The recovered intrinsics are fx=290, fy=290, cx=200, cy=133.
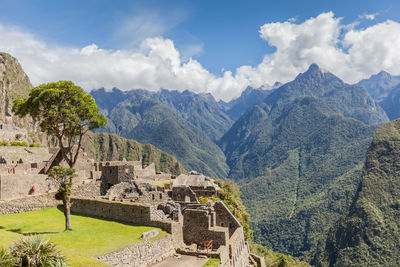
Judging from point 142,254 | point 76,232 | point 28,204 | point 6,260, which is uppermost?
point 6,260

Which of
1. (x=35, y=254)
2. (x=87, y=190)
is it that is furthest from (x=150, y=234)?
(x=87, y=190)

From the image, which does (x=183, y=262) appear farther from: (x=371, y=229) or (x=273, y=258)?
(x=371, y=229)

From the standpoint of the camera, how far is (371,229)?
147000 mm

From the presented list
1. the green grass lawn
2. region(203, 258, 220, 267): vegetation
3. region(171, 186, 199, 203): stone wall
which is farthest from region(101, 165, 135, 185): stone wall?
region(203, 258, 220, 267): vegetation

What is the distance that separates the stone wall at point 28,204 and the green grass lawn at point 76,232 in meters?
0.70

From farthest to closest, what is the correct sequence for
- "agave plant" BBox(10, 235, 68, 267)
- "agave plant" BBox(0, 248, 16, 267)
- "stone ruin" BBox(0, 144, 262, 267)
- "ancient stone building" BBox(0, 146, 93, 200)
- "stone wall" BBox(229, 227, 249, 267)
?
"ancient stone building" BBox(0, 146, 93, 200)
"stone wall" BBox(229, 227, 249, 267)
"stone ruin" BBox(0, 144, 262, 267)
"agave plant" BBox(10, 235, 68, 267)
"agave plant" BBox(0, 248, 16, 267)

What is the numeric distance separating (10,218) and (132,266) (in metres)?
13.8

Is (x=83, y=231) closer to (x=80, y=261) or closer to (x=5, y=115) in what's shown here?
(x=80, y=261)

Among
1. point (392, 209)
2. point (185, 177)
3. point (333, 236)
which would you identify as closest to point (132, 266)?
point (185, 177)

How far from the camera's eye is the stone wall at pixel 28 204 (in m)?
25.6

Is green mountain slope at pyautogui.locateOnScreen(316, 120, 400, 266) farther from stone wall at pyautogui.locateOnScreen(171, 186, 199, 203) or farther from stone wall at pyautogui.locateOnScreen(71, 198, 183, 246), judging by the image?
stone wall at pyautogui.locateOnScreen(71, 198, 183, 246)

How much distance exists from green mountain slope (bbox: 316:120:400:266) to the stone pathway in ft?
456

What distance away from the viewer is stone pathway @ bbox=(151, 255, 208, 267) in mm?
18703

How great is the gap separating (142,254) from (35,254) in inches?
295
